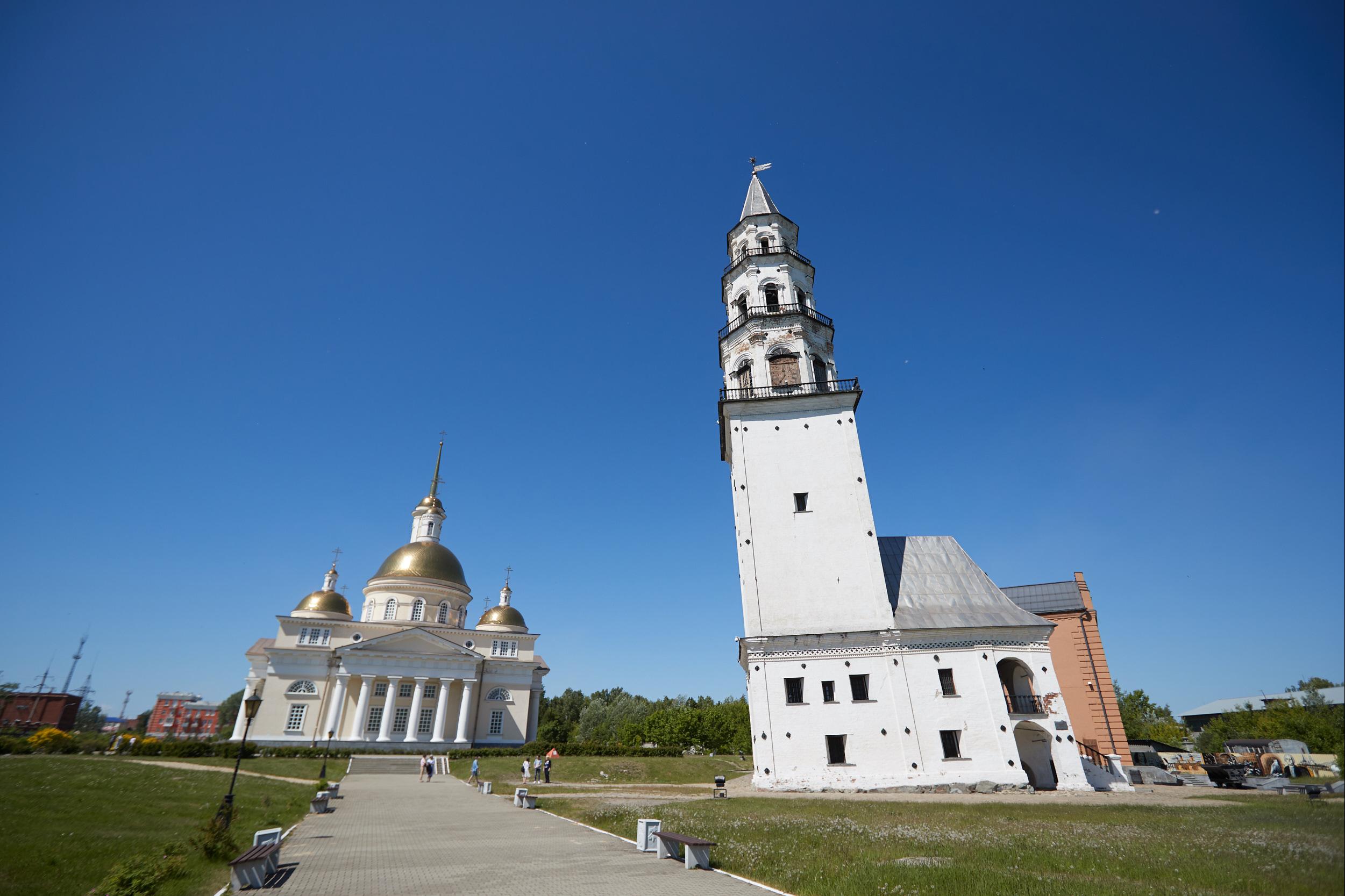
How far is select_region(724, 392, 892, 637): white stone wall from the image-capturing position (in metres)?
25.1

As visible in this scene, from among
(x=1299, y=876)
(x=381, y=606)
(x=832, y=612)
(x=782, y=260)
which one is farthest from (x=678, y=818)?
(x=381, y=606)

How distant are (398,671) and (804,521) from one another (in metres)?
39.2

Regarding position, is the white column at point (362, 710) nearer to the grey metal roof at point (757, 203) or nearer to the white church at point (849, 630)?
the white church at point (849, 630)

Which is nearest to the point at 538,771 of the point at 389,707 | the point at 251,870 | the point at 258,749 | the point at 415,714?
the point at 415,714

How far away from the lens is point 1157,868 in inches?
337

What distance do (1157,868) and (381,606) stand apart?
60261 millimetres

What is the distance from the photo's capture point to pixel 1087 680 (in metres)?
30.5

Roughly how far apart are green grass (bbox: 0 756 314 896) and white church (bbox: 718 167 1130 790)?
17.5m

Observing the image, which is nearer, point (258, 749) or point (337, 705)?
point (258, 749)

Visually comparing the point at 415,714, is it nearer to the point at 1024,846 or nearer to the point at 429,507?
the point at 429,507

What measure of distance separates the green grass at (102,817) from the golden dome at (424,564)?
31.8 m

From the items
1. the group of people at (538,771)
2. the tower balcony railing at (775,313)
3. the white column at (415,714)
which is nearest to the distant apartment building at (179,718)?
the white column at (415,714)

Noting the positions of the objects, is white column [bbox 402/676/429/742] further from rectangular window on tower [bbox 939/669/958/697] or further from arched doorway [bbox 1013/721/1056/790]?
arched doorway [bbox 1013/721/1056/790]

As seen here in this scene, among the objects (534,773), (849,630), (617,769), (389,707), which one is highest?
(849,630)
